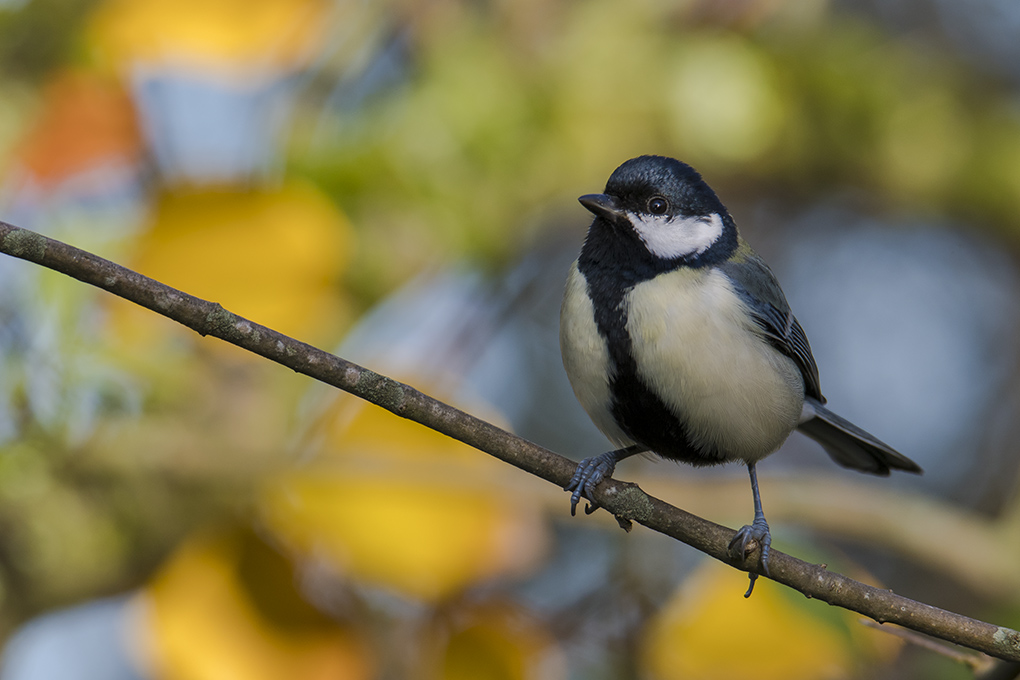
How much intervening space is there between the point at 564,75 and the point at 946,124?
1.76 metres

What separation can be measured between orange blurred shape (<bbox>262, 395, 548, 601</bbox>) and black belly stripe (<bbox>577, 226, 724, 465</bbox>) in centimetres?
52

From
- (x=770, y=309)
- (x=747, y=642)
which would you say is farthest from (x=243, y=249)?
(x=747, y=642)

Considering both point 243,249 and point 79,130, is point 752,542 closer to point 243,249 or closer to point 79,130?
point 243,249

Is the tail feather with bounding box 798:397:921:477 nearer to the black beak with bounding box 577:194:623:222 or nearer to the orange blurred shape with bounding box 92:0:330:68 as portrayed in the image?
the black beak with bounding box 577:194:623:222

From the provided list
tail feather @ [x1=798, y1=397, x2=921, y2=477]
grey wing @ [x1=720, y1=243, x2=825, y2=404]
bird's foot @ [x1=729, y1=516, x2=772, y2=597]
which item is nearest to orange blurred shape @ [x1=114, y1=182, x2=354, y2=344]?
grey wing @ [x1=720, y1=243, x2=825, y2=404]

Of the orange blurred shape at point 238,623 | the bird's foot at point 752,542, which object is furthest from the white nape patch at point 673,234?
the orange blurred shape at point 238,623

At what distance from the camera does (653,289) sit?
2.16m

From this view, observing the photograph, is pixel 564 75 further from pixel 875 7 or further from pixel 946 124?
pixel 875 7

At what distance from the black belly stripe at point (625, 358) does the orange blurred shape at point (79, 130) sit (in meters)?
1.39

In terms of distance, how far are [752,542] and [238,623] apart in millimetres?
1283

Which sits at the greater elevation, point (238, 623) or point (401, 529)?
point (401, 529)

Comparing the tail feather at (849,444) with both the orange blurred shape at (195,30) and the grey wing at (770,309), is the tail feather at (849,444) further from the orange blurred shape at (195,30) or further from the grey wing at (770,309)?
the orange blurred shape at (195,30)

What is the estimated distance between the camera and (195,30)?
246 centimetres

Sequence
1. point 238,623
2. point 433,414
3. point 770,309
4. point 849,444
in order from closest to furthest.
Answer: point 433,414 < point 238,623 < point 770,309 < point 849,444
